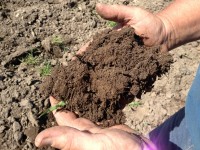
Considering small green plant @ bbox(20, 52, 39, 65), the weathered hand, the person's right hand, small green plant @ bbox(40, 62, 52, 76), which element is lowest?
small green plant @ bbox(40, 62, 52, 76)

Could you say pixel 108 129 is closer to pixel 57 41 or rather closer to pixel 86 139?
pixel 86 139

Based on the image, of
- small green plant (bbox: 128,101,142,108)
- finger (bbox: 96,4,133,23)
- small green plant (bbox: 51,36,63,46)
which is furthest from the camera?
small green plant (bbox: 51,36,63,46)

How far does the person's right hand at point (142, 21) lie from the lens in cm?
Result: 250

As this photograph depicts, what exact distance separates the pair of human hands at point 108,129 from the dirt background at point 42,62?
0.85m

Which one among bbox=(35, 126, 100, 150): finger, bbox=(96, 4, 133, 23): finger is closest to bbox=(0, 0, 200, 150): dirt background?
bbox=(96, 4, 133, 23): finger

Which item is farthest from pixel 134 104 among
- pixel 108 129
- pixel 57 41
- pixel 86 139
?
pixel 86 139

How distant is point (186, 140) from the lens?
229 centimetres

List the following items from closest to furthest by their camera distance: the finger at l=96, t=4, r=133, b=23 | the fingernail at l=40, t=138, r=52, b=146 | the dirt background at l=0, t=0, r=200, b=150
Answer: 1. the fingernail at l=40, t=138, r=52, b=146
2. the finger at l=96, t=4, r=133, b=23
3. the dirt background at l=0, t=0, r=200, b=150

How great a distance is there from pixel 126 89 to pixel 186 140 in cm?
48

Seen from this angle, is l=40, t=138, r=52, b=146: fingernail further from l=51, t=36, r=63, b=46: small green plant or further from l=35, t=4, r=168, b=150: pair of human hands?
l=51, t=36, r=63, b=46: small green plant

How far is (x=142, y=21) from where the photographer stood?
253 centimetres

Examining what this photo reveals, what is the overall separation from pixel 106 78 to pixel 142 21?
0.53 m

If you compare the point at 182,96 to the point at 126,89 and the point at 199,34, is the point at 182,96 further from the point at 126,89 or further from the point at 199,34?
the point at 126,89

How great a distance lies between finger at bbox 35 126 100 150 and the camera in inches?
70.3
